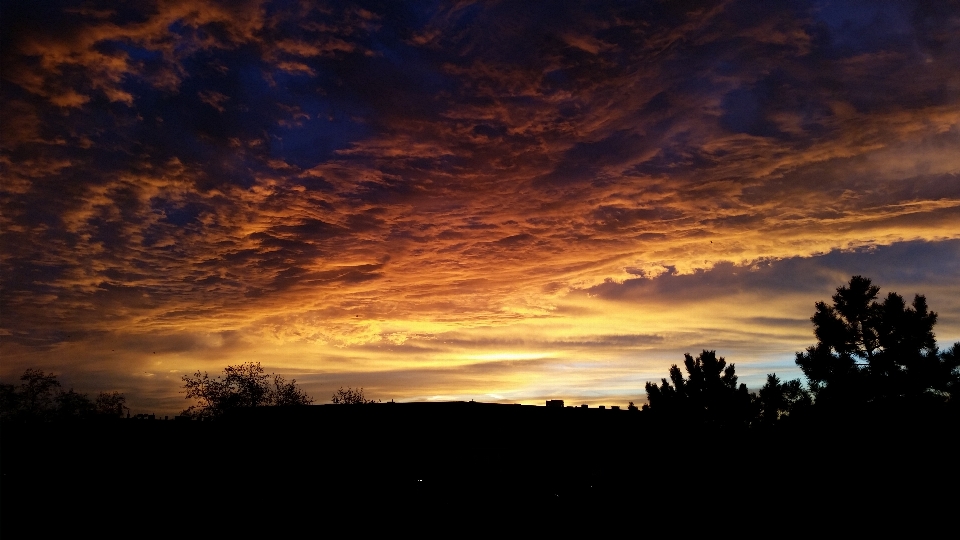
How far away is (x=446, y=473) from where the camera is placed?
25.2m

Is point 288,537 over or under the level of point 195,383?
under

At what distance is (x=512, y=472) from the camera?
84.3 feet

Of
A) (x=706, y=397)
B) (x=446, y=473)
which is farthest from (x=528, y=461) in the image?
(x=706, y=397)

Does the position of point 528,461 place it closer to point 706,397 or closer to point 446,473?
point 446,473

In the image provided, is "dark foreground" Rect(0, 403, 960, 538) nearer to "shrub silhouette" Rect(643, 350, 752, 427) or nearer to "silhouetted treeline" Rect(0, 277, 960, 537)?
"silhouetted treeline" Rect(0, 277, 960, 537)

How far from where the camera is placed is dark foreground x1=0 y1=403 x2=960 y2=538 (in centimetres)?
2216

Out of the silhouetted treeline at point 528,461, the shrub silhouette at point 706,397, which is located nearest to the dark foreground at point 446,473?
the silhouetted treeline at point 528,461

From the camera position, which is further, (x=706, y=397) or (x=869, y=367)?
(x=706, y=397)

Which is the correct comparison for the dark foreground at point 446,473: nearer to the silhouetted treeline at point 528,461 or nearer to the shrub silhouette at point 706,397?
the silhouetted treeline at point 528,461

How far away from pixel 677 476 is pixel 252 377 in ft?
119

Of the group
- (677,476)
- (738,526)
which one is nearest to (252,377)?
(677,476)

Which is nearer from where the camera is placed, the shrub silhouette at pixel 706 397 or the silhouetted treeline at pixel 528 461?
the silhouetted treeline at pixel 528 461

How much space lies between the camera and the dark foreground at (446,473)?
72.7ft

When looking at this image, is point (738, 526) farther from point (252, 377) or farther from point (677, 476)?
point (252, 377)
